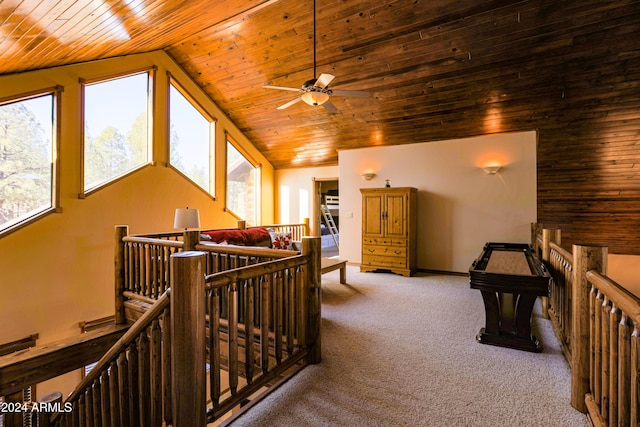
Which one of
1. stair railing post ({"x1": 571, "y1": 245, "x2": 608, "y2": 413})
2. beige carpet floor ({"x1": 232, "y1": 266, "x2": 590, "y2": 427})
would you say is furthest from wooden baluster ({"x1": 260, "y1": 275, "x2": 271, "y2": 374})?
stair railing post ({"x1": 571, "y1": 245, "x2": 608, "y2": 413})

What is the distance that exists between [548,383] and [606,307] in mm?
1009

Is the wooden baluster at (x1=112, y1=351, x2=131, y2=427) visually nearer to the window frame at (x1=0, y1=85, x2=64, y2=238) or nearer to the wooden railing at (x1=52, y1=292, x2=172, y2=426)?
the wooden railing at (x1=52, y1=292, x2=172, y2=426)

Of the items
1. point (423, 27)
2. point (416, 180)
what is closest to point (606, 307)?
point (423, 27)

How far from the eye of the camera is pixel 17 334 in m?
3.86

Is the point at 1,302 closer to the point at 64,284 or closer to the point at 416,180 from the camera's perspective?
the point at 64,284

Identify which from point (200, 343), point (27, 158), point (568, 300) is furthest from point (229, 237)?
point (568, 300)

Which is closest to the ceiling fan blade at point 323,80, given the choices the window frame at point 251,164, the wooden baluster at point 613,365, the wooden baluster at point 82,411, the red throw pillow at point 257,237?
the red throw pillow at point 257,237

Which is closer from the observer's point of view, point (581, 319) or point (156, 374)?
point (156, 374)

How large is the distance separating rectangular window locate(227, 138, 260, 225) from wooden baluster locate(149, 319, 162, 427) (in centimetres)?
542

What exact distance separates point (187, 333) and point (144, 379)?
0.53 metres

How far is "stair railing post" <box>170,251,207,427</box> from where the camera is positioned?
152 cm

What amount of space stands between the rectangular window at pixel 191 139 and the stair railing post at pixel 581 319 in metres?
5.89

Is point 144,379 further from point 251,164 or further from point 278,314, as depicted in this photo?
point 251,164

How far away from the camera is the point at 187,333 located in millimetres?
1524
